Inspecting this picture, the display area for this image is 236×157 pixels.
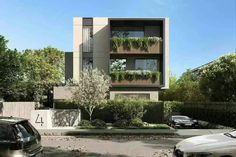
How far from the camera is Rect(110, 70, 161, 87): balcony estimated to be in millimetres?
44469

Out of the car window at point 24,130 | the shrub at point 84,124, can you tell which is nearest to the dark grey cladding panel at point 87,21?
the shrub at point 84,124

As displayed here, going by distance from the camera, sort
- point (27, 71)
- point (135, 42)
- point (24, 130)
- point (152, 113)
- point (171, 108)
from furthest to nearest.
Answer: point (27, 71) → point (171, 108) → point (135, 42) → point (152, 113) → point (24, 130)

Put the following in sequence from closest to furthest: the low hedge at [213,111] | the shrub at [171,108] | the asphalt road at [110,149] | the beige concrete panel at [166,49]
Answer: the asphalt road at [110,149] < the low hedge at [213,111] < the beige concrete panel at [166,49] < the shrub at [171,108]

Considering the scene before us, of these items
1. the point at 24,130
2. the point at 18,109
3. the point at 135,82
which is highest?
the point at 135,82

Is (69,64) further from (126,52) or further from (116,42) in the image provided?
(126,52)

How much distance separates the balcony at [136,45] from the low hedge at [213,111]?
7.83 meters

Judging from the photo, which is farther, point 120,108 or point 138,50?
point 138,50

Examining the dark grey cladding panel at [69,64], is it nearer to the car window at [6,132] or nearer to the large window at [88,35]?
the large window at [88,35]

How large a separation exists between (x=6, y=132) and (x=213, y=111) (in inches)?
1351

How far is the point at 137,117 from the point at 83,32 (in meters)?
17.0

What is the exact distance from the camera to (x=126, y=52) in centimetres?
4491

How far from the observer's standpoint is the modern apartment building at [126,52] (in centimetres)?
4469

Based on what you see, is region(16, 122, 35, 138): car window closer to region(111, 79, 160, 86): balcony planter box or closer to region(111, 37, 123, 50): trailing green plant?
region(111, 79, 160, 86): balcony planter box

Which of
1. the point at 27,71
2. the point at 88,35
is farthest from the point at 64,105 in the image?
the point at 27,71
